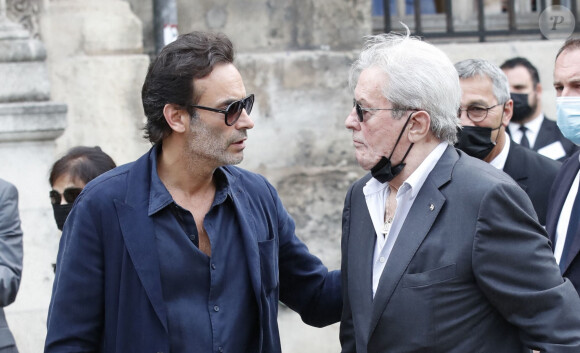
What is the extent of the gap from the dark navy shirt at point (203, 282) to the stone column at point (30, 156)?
2.81m

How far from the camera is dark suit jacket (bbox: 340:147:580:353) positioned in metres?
3.15

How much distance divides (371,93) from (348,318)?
2.54ft

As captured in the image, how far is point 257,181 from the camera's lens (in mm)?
3822

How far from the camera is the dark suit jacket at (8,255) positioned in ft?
15.1

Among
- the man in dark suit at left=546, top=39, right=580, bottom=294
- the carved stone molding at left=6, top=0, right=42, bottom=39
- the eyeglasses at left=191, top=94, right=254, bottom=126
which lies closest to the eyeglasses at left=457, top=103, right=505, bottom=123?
the man in dark suit at left=546, top=39, right=580, bottom=294

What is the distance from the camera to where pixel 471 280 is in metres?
3.20

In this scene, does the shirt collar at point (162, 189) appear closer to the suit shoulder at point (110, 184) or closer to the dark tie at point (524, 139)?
the suit shoulder at point (110, 184)

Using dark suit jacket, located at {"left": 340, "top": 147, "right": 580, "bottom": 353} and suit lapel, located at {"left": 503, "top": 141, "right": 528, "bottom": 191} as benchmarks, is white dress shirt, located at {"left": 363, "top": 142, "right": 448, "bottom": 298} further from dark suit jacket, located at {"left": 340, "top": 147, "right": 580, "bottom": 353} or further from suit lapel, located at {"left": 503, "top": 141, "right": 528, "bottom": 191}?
suit lapel, located at {"left": 503, "top": 141, "right": 528, "bottom": 191}

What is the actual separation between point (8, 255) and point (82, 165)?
0.54 metres

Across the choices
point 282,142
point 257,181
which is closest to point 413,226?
point 257,181

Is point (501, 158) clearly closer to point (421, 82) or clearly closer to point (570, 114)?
point (570, 114)

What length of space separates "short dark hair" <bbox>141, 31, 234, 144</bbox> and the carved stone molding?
9.96 ft

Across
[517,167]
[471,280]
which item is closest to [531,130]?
[517,167]

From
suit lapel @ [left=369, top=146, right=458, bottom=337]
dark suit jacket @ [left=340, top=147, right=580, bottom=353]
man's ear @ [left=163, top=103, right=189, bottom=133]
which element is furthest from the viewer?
man's ear @ [left=163, top=103, right=189, bottom=133]
